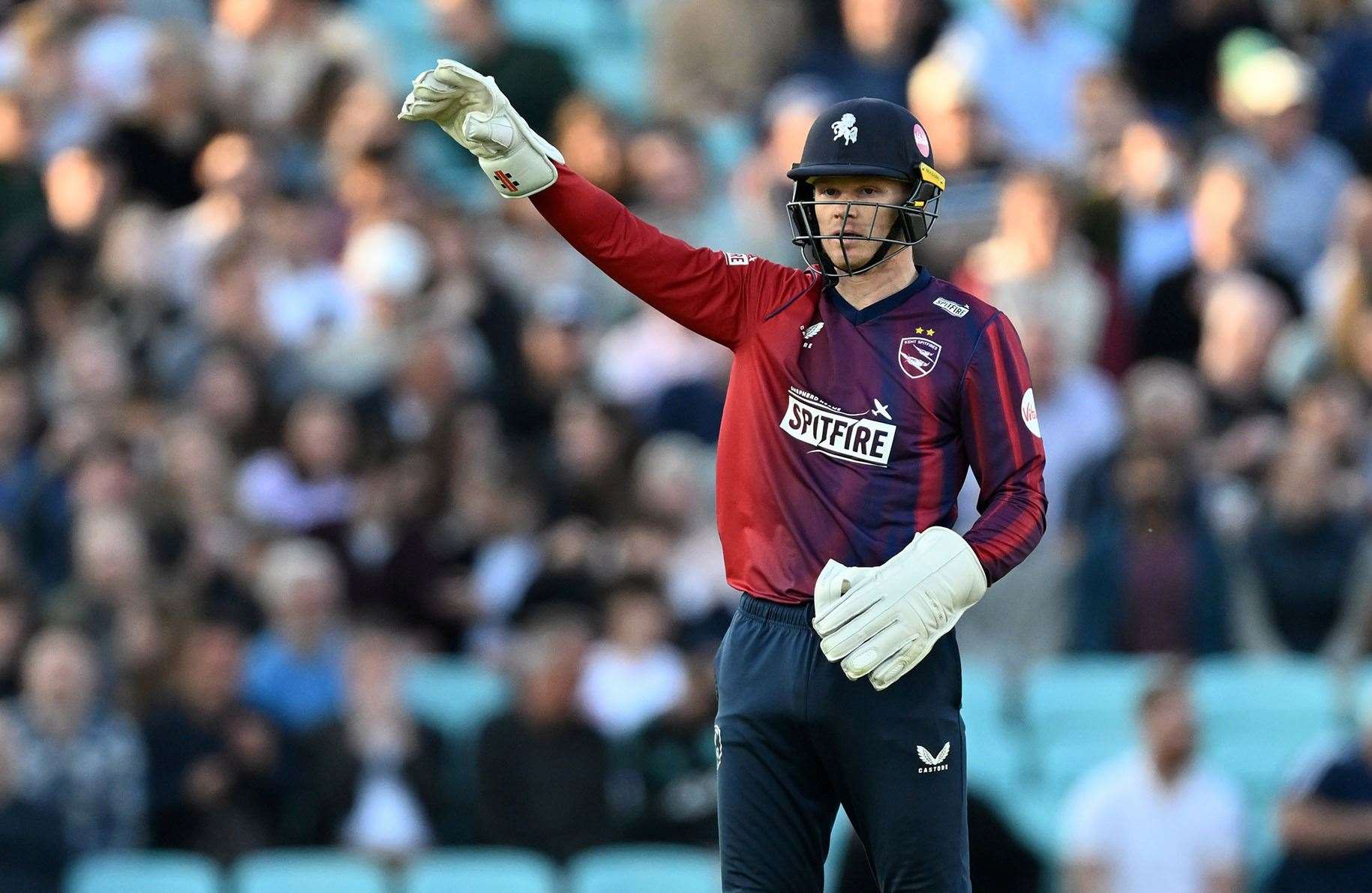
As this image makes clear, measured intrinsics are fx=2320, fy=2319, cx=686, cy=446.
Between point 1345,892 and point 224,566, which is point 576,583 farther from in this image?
point 1345,892

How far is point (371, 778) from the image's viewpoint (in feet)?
31.6

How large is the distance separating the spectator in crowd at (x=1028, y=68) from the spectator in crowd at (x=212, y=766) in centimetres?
534

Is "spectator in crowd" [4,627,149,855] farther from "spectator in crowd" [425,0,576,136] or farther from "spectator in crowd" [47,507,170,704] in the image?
"spectator in crowd" [425,0,576,136]

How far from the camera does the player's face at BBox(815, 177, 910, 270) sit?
516 centimetres

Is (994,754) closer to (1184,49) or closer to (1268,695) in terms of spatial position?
(1268,695)

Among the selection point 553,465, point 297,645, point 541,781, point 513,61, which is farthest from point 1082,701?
point 513,61

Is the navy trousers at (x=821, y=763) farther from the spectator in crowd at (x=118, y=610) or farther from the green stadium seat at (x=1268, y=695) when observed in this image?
the spectator in crowd at (x=118, y=610)

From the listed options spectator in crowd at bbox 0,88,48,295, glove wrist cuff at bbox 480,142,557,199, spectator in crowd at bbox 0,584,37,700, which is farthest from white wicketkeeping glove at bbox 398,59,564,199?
spectator in crowd at bbox 0,88,48,295

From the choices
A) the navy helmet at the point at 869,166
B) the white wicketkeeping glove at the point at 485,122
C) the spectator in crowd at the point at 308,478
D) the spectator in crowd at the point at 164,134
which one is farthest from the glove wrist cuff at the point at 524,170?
the spectator in crowd at the point at 164,134

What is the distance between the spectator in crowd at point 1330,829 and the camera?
8.90 m

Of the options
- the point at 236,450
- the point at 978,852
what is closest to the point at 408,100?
the point at 978,852

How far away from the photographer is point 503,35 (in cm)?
1302

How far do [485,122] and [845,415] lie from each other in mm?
1030

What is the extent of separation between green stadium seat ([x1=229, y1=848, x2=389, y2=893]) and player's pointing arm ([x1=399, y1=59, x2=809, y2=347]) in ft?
13.9
